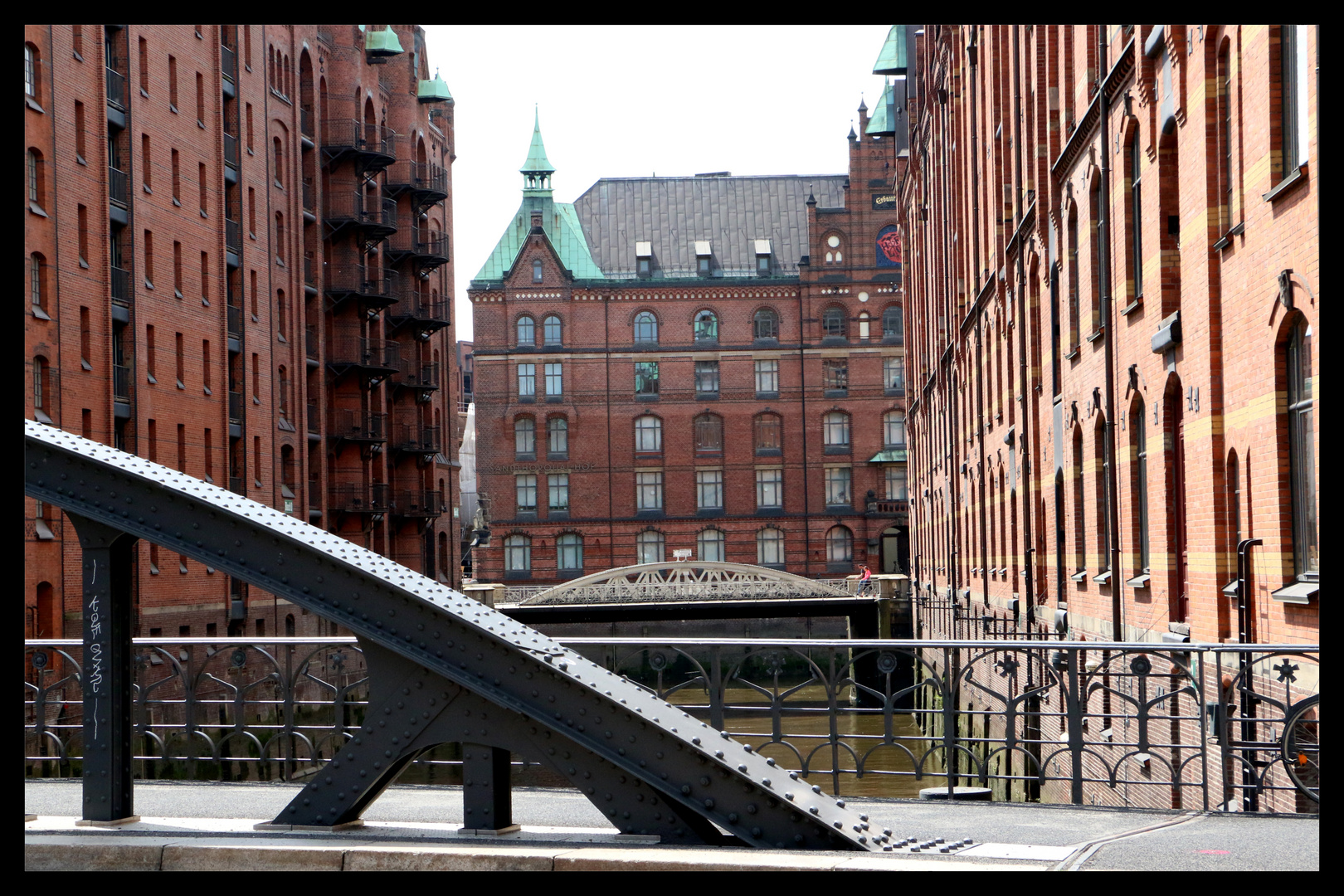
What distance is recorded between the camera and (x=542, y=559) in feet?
211

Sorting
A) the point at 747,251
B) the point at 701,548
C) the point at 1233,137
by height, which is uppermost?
the point at 747,251

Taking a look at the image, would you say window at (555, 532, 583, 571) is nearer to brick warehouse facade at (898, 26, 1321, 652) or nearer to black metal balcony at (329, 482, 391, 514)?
black metal balcony at (329, 482, 391, 514)

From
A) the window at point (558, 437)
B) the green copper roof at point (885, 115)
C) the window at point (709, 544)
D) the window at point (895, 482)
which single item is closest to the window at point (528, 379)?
the window at point (558, 437)

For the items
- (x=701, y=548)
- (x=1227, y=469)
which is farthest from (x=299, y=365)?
(x=1227, y=469)

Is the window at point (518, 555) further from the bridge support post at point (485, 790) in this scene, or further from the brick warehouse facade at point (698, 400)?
the bridge support post at point (485, 790)

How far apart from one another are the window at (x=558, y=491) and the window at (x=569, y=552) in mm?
1257

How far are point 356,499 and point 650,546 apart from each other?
2303 cm

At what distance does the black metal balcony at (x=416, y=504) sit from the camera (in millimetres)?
48781

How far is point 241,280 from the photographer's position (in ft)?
121

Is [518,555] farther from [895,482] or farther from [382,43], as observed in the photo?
[382,43]
